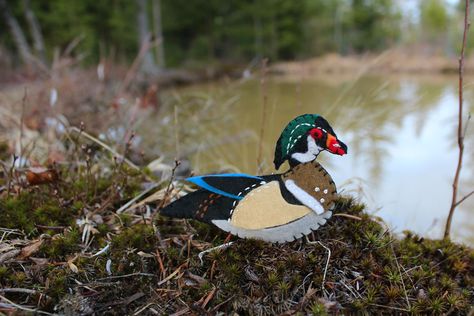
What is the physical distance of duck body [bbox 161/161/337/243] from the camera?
4.70 feet

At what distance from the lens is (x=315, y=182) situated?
145 centimetres

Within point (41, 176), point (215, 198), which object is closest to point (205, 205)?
point (215, 198)

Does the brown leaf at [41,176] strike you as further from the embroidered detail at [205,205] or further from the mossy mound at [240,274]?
the embroidered detail at [205,205]

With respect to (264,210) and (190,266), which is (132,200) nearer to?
(190,266)

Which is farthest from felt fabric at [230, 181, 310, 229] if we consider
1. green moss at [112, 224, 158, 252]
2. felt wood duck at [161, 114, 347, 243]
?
green moss at [112, 224, 158, 252]

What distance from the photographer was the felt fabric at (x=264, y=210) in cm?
143

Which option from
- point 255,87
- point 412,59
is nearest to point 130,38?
point 255,87

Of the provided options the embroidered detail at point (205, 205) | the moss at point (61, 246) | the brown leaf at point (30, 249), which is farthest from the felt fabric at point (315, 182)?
the brown leaf at point (30, 249)

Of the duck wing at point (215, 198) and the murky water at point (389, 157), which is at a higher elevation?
the duck wing at point (215, 198)

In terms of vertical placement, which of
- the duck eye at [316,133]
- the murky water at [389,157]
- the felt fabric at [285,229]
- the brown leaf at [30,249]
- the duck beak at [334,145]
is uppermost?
the duck eye at [316,133]

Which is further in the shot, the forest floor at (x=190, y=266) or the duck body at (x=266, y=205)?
the duck body at (x=266, y=205)

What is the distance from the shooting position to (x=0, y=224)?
1.60m

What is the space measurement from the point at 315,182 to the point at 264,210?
242 mm

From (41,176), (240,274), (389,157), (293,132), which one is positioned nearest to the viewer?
(240,274)
